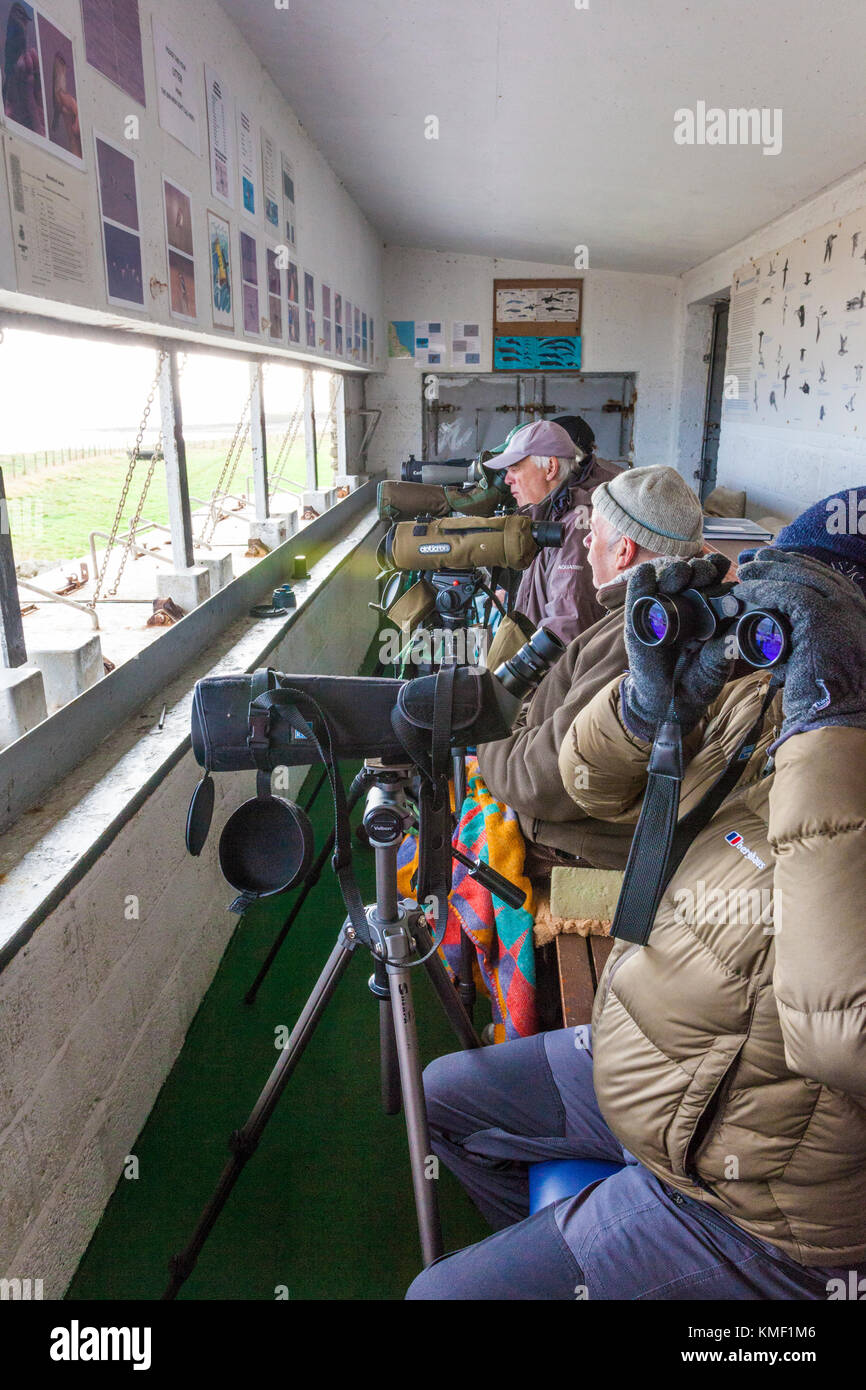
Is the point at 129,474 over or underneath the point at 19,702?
over

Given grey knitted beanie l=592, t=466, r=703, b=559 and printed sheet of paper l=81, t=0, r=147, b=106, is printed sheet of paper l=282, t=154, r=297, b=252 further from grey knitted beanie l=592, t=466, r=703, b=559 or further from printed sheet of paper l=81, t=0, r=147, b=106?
grey knitted beanie l=592, t=466, r=703, b=559

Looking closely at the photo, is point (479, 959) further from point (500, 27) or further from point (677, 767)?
point (500, 27)

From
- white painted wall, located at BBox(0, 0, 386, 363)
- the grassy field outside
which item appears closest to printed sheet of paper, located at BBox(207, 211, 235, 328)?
white painted wall, located at BBox(0, 0, 386, 363)

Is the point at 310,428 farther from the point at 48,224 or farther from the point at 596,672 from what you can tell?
the point at 596,672

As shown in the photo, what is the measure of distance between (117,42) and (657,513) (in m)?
1.38

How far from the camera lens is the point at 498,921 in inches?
70.4

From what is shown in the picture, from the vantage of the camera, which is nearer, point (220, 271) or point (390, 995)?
point (390, 995)

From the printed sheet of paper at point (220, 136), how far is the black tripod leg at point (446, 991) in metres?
2.03

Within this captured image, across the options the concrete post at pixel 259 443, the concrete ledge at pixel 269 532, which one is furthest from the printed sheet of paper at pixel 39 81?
the concrete ledge at pixel 269 532

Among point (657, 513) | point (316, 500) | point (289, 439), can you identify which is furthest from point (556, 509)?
point (316, 500)

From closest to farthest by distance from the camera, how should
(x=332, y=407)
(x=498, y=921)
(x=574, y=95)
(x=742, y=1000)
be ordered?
1. (x=742, y=1000)
2. (x=498, y=921)
3. (x=574, y=95)
4. (x=332, y=407)

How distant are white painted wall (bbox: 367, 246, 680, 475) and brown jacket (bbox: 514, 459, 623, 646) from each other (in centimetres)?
464

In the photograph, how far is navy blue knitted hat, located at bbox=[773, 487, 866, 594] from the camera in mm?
984

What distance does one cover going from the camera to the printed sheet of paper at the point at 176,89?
6.30 feet
